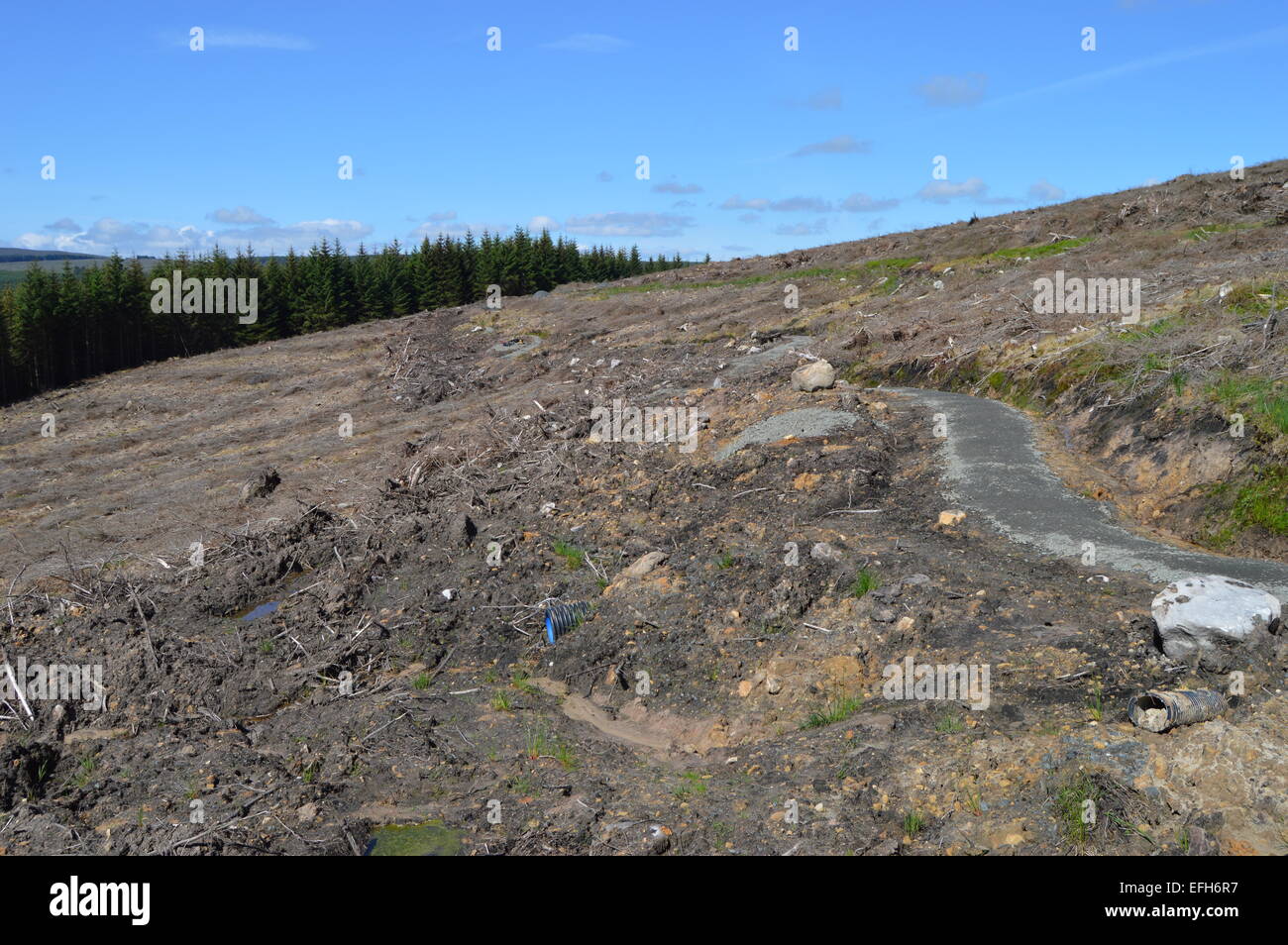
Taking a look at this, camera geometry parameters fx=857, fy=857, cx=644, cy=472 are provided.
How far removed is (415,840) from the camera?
6309 mm

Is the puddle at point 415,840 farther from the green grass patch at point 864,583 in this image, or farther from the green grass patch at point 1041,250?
the green grass patch at point 1041,250

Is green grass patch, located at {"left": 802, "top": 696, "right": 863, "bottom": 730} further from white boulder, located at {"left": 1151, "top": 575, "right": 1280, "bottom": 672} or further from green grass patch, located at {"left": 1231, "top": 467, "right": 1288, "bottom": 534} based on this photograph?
green grass patch, located at {"left": 1231, "top": 467, "right": 1288, "bottom": 534}

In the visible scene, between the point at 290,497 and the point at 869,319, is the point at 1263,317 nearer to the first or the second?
the point at 869,319

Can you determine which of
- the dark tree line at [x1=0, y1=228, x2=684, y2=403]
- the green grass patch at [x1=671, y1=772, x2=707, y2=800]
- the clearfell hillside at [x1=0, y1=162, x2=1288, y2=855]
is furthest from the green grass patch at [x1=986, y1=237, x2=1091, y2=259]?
the dark tree line at [x1=0, y1=228, x2=684, y2=403]

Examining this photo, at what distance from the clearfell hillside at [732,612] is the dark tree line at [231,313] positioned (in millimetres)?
25668

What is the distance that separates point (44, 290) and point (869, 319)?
132 ft

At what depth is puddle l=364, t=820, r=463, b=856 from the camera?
6.14 m

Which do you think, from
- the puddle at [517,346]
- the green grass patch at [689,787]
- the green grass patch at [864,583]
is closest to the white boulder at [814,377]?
the green grass patch at [864,583]

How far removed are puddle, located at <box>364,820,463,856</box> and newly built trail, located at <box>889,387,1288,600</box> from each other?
696 cm

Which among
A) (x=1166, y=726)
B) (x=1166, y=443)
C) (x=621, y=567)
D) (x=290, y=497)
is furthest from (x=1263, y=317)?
(x=290, y=497)

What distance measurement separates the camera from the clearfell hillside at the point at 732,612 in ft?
20.1

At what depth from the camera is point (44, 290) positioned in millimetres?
42000

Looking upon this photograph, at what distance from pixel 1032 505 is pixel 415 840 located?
8293 mm
